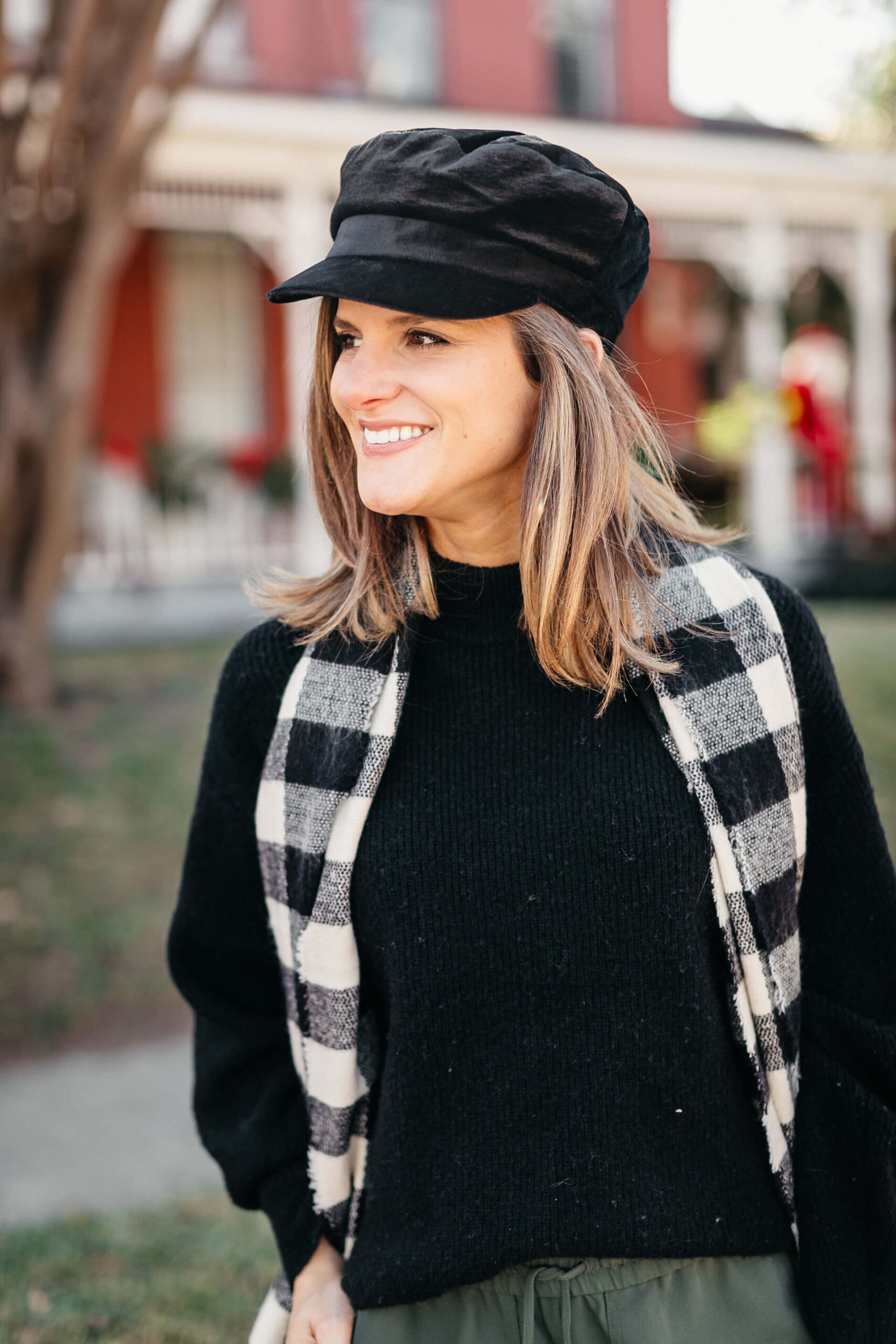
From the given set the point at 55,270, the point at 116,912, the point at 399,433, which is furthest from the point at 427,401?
the point at 55,270

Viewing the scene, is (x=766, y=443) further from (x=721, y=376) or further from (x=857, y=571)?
(x=721, y=376)

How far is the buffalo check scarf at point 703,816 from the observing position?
1.69 meters

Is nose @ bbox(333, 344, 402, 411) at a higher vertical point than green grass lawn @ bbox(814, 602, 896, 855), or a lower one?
higher

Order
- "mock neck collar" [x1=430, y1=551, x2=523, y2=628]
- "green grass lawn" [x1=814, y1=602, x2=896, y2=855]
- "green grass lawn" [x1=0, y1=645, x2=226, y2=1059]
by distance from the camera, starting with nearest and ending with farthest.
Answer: "mock neck collar" [x1=430, y1=551, x2=523, y2=628] < "green grass lawn" [x1=0, y1=645, x2=226, y2=1059] < "green grass lawn" [x1=814, y1=602, x2=896, y2=855]

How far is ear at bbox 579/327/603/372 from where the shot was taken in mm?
1751

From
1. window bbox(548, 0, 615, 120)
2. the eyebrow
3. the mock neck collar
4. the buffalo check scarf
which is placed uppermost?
the eyebrow

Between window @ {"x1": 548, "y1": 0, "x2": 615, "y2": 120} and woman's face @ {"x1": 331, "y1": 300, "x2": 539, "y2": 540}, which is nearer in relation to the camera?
woman's face @ {"x1": 331, "y1": 300, "x2": 539, "y2": 540}

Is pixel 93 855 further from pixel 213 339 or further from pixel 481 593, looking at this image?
pixel 213 339

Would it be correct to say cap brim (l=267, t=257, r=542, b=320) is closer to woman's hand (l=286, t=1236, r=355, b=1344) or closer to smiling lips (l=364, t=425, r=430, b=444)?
smiling lips (l=364, t=425, r=430, b=444)

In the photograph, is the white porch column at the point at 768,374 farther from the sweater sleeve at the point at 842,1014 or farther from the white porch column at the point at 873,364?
the sweater sleeve at the point at 842,1014

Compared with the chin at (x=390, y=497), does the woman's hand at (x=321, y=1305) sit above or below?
below

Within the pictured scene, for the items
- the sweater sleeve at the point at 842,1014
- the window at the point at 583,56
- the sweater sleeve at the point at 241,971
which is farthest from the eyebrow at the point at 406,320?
the window at the point at 583,56

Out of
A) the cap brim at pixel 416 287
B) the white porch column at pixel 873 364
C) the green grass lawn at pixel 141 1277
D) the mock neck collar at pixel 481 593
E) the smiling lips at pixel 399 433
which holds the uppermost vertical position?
the cap brim at pixel 416 287

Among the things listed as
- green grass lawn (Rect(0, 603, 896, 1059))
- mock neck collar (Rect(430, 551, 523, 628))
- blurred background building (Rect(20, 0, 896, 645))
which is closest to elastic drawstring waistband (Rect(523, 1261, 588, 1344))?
mock neck collar (Rect(430, 551, 523, 628))
